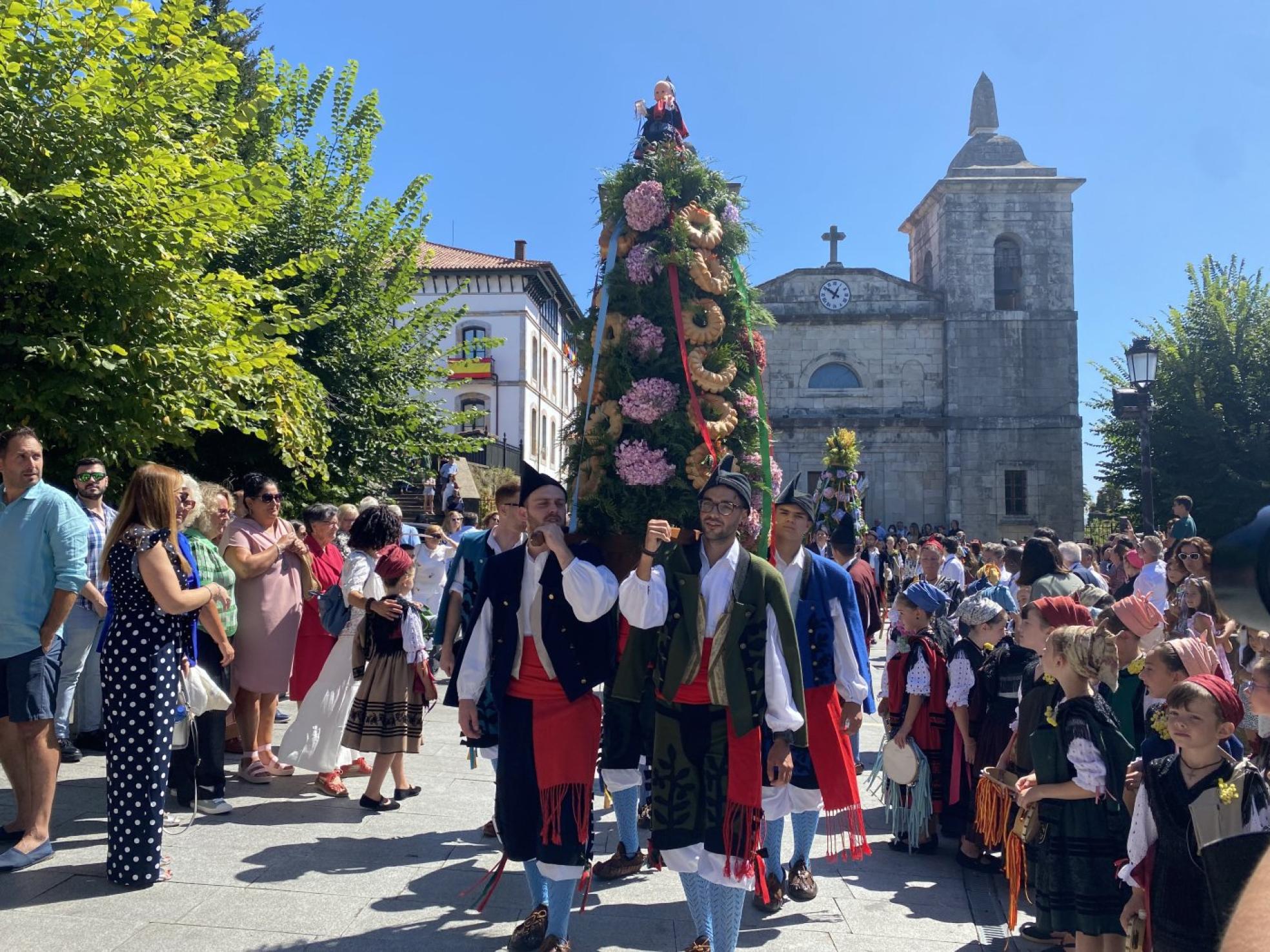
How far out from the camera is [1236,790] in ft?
10.3

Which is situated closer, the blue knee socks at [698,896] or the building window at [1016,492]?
the blue knee socks at [698,896]

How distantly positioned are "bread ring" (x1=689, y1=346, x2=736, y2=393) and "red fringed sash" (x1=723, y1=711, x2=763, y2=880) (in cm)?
182

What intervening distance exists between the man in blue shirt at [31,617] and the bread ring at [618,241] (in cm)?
312

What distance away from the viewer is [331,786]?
6469mm

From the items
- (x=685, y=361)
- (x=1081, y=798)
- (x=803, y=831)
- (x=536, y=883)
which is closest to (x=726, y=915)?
(x=536, y=883)

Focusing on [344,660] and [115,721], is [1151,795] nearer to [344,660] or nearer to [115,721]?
[115,721]

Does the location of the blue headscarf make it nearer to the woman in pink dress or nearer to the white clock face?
the woman in pink dress

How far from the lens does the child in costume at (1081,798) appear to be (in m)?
3.81

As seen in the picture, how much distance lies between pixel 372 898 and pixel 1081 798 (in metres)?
3.27

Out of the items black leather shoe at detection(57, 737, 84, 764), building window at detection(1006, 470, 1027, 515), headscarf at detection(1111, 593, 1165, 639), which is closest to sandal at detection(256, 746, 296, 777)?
black leather shoe at detection(57, 737, 84, 764)

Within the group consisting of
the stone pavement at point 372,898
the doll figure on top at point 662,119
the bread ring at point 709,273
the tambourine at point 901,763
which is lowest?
the stone pavement at point 372,898

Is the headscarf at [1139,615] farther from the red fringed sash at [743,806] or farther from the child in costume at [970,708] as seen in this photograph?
the red fringed sash at [743,806]

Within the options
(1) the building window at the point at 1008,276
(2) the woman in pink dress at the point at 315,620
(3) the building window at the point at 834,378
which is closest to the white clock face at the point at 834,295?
(3) the building window at the point at 834,378

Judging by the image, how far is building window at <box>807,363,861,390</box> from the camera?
126ft
